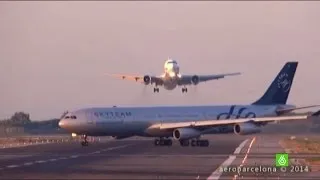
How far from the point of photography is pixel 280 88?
72.0m

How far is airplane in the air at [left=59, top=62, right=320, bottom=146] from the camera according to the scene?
62281 mm

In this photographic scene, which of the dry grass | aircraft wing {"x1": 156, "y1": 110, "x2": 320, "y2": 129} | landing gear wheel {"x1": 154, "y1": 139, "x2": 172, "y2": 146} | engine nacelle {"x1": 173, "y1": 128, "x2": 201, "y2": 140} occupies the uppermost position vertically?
aircraft wing {"x1": 156, "y1": 110, "x2": 320, "y2": 129}

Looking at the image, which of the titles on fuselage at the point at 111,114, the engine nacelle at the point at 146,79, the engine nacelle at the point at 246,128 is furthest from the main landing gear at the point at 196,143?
the engine nacelle at the point at 146,79

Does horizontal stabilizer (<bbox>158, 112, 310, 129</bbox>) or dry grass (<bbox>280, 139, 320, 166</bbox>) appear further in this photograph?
horizontal stabilizer (<bbox>158, 112, 310, 129</bbox>)

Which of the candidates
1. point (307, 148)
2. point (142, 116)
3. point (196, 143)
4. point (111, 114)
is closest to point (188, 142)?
point (196, 143)

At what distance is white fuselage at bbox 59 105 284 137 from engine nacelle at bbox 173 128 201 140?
7.25 ft

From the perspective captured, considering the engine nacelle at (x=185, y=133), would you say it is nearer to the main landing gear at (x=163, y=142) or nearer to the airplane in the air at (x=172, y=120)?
the airplane in the air at (x=172, y=120)

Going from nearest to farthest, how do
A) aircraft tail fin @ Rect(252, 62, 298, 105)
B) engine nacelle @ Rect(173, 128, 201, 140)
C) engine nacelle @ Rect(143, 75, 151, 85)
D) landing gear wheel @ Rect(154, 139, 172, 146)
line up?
engine nacelle @ Rect(173, 128, 201, 140) < landing gear wheel @ Rect(154, 139, 172, 146) < aircraft tail fin @ Rect(252, 62, 298, 105) < engine nacelle @ Rect(143, 75, 151, 85)

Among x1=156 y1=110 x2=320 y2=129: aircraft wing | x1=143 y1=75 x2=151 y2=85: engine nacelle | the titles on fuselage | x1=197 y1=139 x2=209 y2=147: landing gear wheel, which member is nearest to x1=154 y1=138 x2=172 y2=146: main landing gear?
x1=156 y1=110 x2=320 y2=129: aircraft wing

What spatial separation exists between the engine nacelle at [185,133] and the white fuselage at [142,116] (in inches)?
87.0

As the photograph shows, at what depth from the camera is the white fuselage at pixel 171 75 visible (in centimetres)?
8198

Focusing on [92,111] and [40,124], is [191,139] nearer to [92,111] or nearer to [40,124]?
[92,111]

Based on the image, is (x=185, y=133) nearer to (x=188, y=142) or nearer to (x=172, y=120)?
(x=188, y=142)

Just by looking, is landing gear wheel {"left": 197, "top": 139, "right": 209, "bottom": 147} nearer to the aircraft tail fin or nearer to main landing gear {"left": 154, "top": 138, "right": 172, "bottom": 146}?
main landing gear {"left": 154, "top": 138, "right": 172, "bottom": 146}
